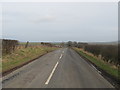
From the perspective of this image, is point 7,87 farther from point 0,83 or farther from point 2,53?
point 2,53

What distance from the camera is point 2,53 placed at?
70.0 feet

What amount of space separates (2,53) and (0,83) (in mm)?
12999

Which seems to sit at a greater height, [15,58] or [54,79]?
[15,58]

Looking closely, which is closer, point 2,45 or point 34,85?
point 34,85

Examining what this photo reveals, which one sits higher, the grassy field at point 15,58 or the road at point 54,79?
the grassy field at point 15,58

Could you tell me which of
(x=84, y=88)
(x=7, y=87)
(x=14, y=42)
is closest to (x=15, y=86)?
(x=7, y=87)

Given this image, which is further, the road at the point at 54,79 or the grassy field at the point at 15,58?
the grassy field at the point at 15,58

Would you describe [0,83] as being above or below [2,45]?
below

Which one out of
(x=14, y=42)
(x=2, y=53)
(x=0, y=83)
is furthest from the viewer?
(x=14, y=42)

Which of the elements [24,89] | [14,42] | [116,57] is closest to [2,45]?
[14,42]

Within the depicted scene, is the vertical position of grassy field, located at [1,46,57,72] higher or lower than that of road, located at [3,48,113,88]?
higher

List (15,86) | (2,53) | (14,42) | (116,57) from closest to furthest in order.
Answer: (15,86) → (116,57) → (2,53) → (14,42)

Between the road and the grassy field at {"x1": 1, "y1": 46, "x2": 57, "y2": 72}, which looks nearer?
→ the road

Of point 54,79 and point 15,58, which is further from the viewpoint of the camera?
point 15,58
